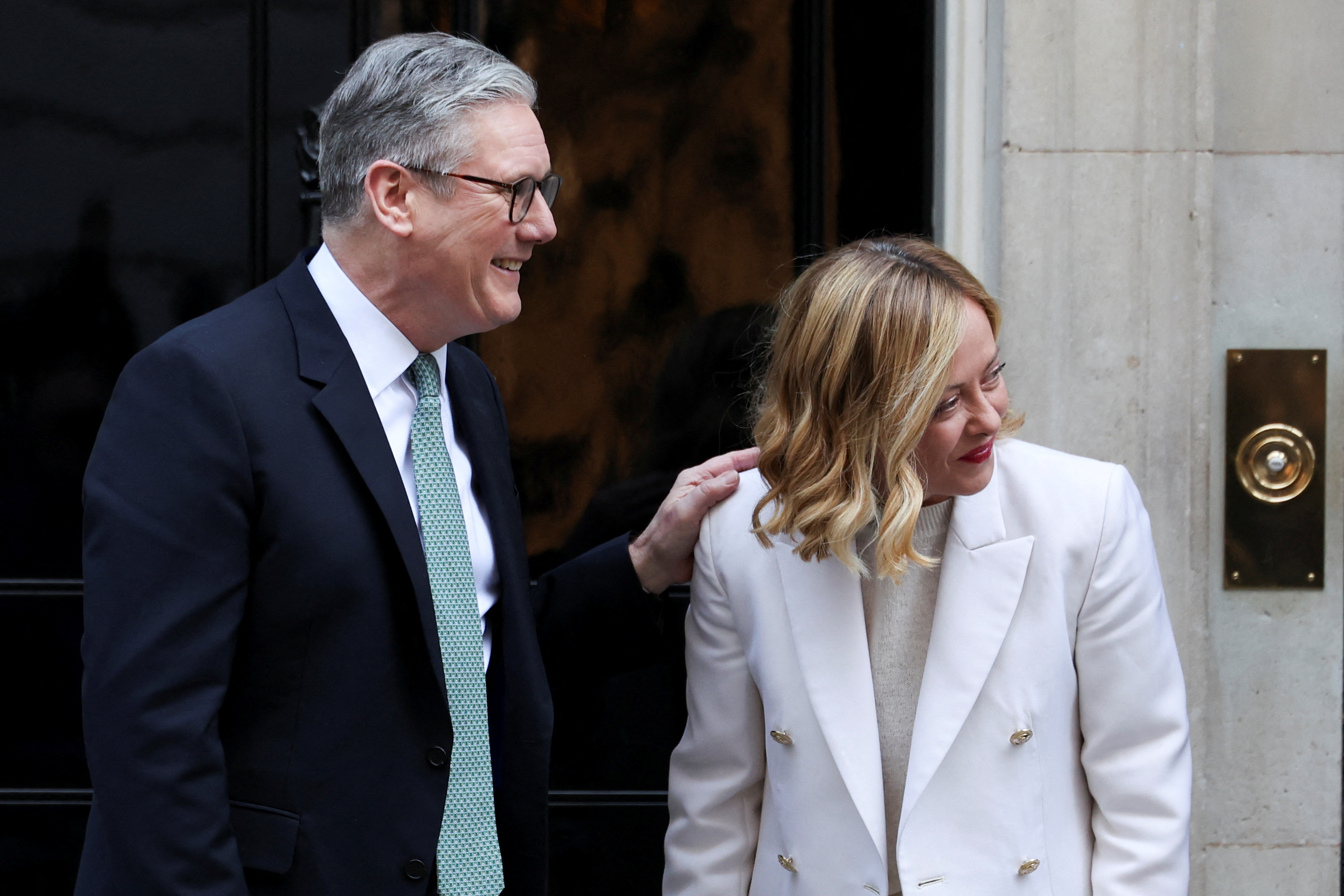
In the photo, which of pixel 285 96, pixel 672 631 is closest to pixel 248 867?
pixel 672 631

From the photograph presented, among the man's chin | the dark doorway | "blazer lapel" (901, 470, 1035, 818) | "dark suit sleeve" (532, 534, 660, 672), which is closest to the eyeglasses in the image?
the man's chin

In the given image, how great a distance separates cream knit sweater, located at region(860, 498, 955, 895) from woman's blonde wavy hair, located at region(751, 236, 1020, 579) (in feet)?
0.21

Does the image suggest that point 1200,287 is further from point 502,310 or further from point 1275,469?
point 502,310

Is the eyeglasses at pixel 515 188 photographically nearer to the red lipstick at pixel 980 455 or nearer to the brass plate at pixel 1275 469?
the red lipstick at pixel 980 455

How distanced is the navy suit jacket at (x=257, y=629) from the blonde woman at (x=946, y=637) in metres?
0.56

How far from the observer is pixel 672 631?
2.87 meters

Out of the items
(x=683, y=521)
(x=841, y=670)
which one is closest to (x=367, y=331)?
(x=683, y=521)

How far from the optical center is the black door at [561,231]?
8.77 ft

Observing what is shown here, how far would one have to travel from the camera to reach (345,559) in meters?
1.70

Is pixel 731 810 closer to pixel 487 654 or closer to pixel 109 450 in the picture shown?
pixel 487 654

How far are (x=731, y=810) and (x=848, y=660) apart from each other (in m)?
0.36

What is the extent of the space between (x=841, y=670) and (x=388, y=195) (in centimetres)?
97

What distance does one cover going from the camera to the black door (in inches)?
105

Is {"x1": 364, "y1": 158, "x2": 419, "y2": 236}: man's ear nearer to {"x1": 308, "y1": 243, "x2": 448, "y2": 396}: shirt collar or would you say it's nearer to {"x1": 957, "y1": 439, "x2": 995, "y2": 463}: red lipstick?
{"x1": 308, "y1": 243, "x2": 448, "y2": 396}: shirt collar
